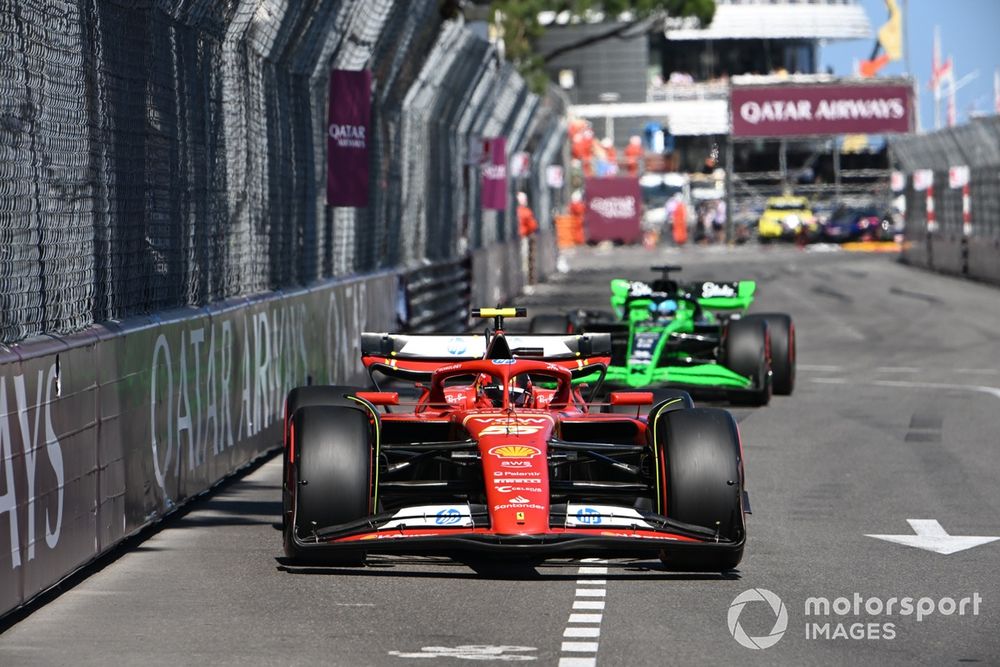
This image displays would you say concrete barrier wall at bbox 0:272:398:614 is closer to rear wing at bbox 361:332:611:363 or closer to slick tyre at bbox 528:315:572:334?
rear wing at bbox 361:332:611:363

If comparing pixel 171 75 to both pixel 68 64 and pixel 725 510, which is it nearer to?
pixel 68 64

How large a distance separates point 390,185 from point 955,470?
9.39 meters

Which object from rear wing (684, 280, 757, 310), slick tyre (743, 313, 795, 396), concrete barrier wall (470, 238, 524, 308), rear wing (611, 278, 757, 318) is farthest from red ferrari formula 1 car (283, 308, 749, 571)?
concrete barrier wall (470, 238, 524, 308)

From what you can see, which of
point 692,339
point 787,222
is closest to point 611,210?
point 787,222

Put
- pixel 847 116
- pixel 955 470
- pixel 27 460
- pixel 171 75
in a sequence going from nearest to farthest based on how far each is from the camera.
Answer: pixel 27 460
pixel 171 75
pixel 955 470
pixel 847 116

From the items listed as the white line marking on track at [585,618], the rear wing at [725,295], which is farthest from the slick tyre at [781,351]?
the white line marking on track at [585,618]

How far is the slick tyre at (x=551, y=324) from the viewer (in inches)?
694

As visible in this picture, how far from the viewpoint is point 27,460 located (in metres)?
7.91

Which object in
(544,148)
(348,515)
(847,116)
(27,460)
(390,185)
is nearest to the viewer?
(27,460)

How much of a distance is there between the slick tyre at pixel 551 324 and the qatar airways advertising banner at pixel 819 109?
182 feet

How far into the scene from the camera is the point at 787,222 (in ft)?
224

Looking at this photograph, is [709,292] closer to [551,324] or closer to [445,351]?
[551,324]

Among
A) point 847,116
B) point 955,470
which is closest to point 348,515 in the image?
point 955,470

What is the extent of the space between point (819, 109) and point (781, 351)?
57129 millimetres
